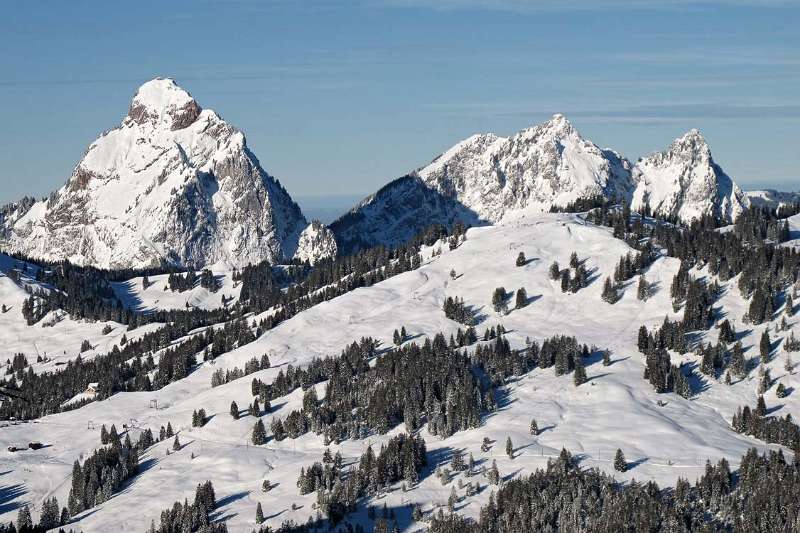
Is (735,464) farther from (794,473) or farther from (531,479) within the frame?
(531,479)

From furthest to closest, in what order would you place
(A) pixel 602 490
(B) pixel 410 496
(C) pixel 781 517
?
(B) pixel 410 496, (A) pixel 602 490, (C) pixel 781 517

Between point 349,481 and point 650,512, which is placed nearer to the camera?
point 650,512

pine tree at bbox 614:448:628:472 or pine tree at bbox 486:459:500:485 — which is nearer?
pine tree at bbox 486:459:500:485

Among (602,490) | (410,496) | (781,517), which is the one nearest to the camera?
(781,517)

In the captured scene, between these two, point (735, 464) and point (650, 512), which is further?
point (735, 464)

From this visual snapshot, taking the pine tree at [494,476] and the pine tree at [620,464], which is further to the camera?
the pine tree at [620,464]

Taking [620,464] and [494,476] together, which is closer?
[494,476]

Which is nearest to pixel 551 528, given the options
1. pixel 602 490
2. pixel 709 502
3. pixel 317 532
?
pixel 602 490

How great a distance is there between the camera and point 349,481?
656ft

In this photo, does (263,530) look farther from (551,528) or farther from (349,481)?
(551,528)

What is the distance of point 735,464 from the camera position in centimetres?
19775

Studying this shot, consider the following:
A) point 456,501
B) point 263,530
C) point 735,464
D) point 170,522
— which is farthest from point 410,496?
point 735,464

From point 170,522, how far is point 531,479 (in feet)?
189

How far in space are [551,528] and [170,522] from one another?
6196cm
